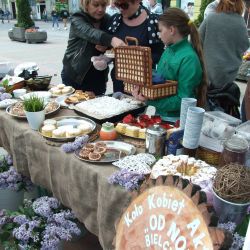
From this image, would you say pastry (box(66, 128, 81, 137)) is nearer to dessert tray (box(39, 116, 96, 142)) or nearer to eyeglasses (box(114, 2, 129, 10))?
dessert tray (box(39, 116, 96, 142))

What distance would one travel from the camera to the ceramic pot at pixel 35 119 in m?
1.93

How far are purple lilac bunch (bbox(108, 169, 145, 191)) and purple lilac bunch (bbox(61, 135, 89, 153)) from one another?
1.22ft

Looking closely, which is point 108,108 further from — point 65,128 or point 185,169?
point 185,169

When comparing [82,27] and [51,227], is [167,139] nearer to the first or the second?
[51,227]

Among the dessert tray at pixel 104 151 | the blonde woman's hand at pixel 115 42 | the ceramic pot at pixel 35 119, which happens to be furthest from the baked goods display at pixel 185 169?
the blonde woman's hand at pixel 115 42

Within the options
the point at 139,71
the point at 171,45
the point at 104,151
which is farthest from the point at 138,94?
the point at 104,151

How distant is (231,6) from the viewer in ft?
9.43

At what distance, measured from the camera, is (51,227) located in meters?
1.70

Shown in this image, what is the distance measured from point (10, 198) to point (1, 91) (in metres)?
0.95

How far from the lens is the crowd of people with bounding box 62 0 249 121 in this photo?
6.78ft

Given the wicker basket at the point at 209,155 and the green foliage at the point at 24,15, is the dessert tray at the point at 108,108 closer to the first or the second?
the wicker basket at the point at 209,155

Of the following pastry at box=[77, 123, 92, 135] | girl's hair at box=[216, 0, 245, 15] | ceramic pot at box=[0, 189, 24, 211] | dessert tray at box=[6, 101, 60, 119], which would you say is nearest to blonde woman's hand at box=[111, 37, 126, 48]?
dessert tray at box=[6, 101, 60, 119]

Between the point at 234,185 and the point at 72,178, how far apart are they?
89cm

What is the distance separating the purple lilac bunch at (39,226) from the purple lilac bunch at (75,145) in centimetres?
37
